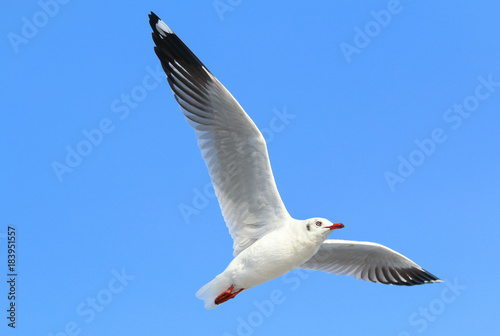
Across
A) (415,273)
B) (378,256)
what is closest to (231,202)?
(378,256)

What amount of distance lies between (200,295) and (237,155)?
6.09 feet

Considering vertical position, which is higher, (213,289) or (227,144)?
(227,144)

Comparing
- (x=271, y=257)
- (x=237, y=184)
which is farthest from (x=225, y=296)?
(x=237, y=184)

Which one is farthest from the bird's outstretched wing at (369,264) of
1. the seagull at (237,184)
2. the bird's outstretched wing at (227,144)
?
the bird's outstretched wing at (227,144)

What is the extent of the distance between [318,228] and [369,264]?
2.32 meters

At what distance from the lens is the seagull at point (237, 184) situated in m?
8.00

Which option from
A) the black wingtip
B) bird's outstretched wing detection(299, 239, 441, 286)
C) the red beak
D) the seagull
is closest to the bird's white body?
the seagull

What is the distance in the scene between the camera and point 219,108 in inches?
321

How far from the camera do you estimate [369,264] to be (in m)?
9.90

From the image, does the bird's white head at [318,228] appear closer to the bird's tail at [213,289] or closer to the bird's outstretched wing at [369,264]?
the bird's tail at [213,289]

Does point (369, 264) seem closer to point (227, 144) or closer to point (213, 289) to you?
point (213, 289)

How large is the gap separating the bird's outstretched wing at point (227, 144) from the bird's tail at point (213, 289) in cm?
48

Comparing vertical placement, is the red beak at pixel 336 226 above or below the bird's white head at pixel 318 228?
below

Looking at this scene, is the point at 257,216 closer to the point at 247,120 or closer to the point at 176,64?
A: the point at 247,120
